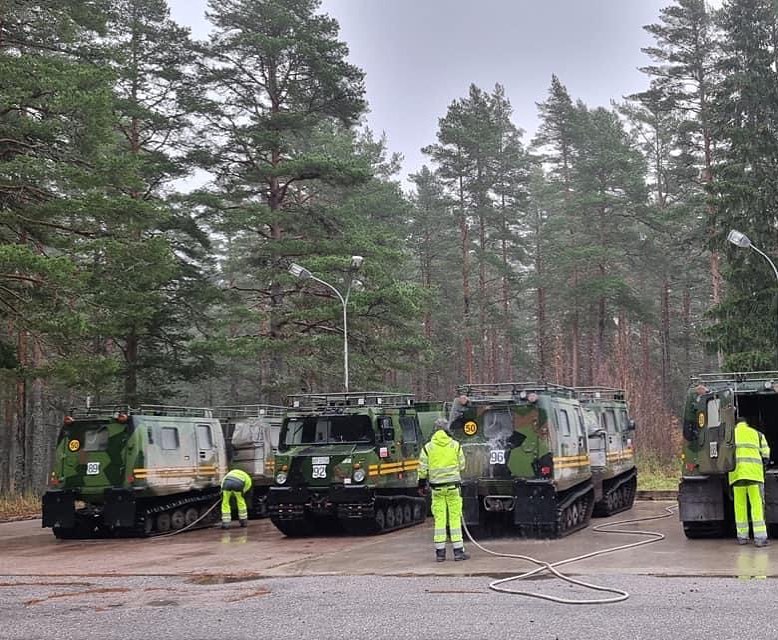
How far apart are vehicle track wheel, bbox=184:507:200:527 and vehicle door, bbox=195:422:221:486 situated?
64cm

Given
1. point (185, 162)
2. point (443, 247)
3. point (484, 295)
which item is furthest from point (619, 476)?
point (443, 247)

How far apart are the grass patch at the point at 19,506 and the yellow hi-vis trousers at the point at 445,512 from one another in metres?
14.8

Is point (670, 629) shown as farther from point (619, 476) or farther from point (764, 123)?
point (764, 123)

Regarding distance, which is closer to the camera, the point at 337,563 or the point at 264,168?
the point at 337,563

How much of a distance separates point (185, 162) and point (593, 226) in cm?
2383

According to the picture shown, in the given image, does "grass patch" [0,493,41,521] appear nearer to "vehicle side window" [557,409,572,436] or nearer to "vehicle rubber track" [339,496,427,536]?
"vehicle rubber track" [339,496,427,536]

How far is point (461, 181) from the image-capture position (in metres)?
45.7

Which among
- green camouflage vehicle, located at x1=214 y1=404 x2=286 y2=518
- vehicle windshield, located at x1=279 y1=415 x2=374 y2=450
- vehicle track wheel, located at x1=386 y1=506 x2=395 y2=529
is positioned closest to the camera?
vehicle windshield, located at x1=279 y1=415 x2=374 y2=450

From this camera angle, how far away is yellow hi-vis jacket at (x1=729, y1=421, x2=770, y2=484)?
40.0ft

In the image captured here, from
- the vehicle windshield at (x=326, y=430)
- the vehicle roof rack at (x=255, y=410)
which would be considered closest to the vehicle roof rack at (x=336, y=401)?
the vehicle windshield at (x=326, y=430)

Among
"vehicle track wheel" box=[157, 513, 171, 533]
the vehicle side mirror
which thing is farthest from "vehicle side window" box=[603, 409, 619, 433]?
"vehicle track wheel" box=[157, 513, 171, 533]

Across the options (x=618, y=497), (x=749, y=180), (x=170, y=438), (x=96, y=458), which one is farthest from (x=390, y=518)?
(x=749, y=180)

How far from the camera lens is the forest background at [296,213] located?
64.3 feet

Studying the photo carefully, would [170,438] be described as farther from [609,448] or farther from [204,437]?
[609,448]
